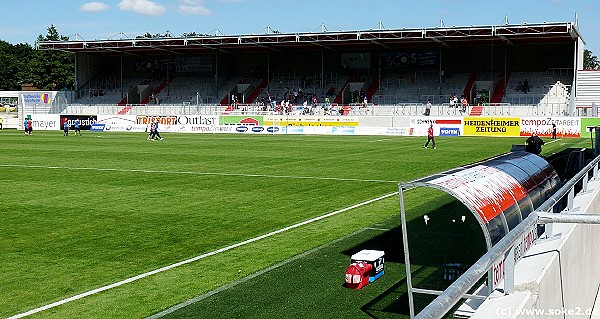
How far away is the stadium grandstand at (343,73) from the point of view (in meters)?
62.1

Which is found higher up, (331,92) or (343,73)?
(343,73)

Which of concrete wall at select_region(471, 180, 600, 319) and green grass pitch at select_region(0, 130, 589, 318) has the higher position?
concrete wall at select_region(471, 180, 600, 319)

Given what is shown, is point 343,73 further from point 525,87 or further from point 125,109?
point 125,109

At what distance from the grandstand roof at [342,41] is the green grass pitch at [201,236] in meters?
35.9

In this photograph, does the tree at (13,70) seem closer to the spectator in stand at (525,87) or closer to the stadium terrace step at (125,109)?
the stadium terrace step at (125,109)

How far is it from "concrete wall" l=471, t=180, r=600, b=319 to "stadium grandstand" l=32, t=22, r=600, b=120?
4906 cm

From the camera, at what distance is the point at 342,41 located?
218 ft

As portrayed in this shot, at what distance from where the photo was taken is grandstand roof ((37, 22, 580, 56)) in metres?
60.2

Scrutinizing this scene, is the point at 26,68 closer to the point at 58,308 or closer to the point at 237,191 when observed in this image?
the point at 237,191

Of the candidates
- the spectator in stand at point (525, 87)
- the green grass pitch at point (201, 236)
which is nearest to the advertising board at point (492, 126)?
the spectator in stand at point (525, 87)

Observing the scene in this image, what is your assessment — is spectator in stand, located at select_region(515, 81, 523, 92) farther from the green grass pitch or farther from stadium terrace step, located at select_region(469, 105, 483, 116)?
the green grass pitch

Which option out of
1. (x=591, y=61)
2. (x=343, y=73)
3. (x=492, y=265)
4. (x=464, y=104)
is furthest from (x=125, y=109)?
(x=591, y=61)

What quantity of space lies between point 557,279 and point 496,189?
2.22 meters

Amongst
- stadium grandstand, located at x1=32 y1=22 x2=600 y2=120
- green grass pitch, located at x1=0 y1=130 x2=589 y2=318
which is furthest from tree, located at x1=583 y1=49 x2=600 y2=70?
green grass pitch, located at x1=0 y1=130 x2=589 y2=318
